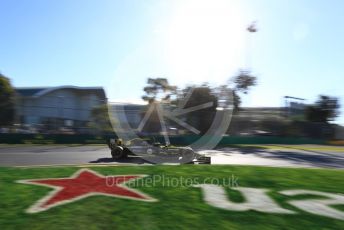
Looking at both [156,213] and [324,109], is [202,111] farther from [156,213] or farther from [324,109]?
[156,213]

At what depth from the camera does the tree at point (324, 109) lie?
185 ft

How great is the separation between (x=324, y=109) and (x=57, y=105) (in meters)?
37.8

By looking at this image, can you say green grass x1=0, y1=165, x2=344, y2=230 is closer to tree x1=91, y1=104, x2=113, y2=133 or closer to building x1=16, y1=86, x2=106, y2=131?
tree x1=91, y1=104, x2=113, y2=133

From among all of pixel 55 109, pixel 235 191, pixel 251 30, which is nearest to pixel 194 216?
pixel 235 191

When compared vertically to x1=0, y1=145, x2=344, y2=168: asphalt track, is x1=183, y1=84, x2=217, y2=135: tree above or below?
above

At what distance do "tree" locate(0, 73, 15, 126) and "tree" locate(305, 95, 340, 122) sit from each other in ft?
134

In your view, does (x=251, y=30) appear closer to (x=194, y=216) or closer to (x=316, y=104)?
(x=316, y=104)

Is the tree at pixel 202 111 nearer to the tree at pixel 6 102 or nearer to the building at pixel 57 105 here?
the building at pixel 57 105

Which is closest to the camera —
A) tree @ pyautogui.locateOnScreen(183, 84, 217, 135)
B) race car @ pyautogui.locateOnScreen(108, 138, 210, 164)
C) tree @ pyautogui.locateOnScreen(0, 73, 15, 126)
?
race car @ pyautogui.locateOnScreen(108, 138, 210, 164)

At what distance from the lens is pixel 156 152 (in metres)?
16.3

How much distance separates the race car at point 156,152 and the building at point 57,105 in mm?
18512

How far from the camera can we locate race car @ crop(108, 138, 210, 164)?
15597mm

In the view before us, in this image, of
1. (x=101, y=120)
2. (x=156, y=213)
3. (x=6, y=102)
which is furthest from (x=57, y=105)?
(x=156, y=213)

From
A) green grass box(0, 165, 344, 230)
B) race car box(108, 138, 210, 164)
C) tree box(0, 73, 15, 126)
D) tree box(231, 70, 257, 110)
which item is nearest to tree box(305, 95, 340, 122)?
tree box(231, 70, 257, 110)
